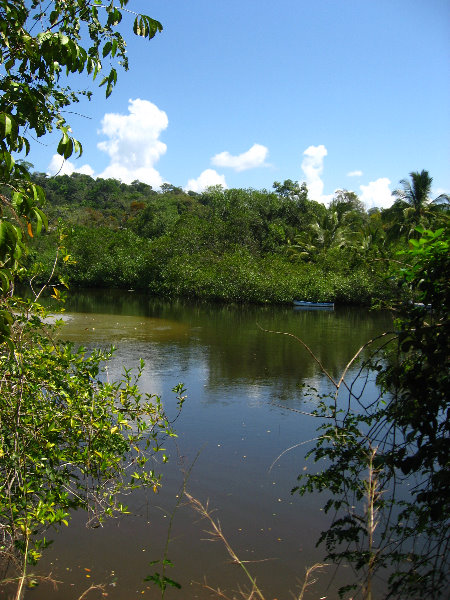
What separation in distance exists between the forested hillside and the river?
13.7m

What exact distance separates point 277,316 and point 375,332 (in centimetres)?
498

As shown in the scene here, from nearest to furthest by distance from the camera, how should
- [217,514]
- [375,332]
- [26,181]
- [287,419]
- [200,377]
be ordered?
[26,181] < [217,514] < [287,419] < [200,377] < [375,332]

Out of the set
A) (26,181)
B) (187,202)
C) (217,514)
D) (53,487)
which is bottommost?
(217,514)

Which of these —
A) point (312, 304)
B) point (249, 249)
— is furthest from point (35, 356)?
point (249, 249)

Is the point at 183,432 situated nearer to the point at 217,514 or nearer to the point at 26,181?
the point at 217,514

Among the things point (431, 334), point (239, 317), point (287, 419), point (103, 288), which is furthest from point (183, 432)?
point (103, 288)

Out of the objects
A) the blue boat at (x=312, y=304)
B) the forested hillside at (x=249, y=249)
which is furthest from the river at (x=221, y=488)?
the forested hillside at (x=249, y=249)

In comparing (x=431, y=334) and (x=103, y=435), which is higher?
(x=431, y=334)

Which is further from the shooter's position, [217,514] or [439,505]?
[217,514]

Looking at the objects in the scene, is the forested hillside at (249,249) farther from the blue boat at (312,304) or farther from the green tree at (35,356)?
the green tree at (35,356)

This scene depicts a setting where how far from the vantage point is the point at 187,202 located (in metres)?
55.7

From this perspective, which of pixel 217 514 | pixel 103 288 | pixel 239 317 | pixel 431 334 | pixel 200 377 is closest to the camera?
pixel 431 334

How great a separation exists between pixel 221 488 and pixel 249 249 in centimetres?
2866

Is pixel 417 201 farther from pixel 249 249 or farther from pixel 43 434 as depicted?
pixel 43 434
